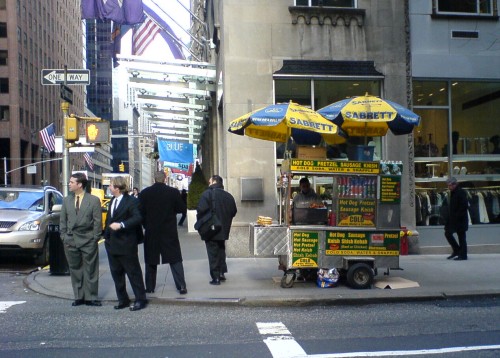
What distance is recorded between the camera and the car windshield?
13.9 meters

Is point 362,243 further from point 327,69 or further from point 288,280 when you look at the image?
point 327,69

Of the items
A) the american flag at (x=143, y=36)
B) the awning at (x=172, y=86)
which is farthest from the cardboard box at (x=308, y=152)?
the american flag at (x=143, y=36)

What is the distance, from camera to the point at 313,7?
46.1ft

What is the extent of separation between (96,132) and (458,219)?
7675 mm

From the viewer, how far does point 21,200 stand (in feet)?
46.4

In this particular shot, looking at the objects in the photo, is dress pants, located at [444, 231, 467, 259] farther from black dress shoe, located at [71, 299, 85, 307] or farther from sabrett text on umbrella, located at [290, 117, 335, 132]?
black dress shoe, located at [71, 299, 85, 307]

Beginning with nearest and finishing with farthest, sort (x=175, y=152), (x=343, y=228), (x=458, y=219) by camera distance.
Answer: (x=343, y=228)
(x=458, y=219)
(x=175, y=152)

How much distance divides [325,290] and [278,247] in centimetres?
100

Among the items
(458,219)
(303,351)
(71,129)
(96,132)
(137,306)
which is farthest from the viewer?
(458,219)

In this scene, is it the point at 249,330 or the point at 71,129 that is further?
the point at 71,129

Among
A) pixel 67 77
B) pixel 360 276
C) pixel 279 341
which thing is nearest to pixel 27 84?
pixel 67 77

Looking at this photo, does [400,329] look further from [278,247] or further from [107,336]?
[107,336]

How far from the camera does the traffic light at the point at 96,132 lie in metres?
11.3

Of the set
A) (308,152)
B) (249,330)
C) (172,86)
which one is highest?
(172,86)
